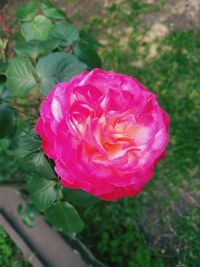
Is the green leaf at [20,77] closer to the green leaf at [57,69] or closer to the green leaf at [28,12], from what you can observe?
the green leaf at [57,69]

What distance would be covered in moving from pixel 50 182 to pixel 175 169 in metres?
1.18

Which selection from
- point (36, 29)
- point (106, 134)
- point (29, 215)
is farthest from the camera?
point (29, 215)

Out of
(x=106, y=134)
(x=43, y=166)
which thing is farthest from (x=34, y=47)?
(x=106, y=134)

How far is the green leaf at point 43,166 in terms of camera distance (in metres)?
1.34

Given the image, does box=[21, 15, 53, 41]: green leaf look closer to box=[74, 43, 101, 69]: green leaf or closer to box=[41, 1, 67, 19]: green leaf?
box=[41, 1, 67, 19]: green leaf

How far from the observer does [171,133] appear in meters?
2.57

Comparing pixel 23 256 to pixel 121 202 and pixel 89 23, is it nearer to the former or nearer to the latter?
pixel 121 202

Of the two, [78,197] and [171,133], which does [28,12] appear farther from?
[171,133]

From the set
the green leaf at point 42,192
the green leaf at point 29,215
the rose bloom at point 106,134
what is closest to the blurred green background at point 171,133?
the green leaf at point 29,215

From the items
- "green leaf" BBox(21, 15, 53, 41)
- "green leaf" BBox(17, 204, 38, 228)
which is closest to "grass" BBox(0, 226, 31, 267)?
"green leaf" BBox(17, 204, 38, 228)

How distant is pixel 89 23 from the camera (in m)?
3.13

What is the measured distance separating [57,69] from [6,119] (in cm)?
24

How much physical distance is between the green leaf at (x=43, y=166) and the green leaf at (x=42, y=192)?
0.10 m

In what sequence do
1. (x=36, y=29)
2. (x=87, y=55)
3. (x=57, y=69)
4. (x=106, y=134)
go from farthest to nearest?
(x=36, y=29), (x=87, y=55), (x=57, y=69), (x=106, y=134)
